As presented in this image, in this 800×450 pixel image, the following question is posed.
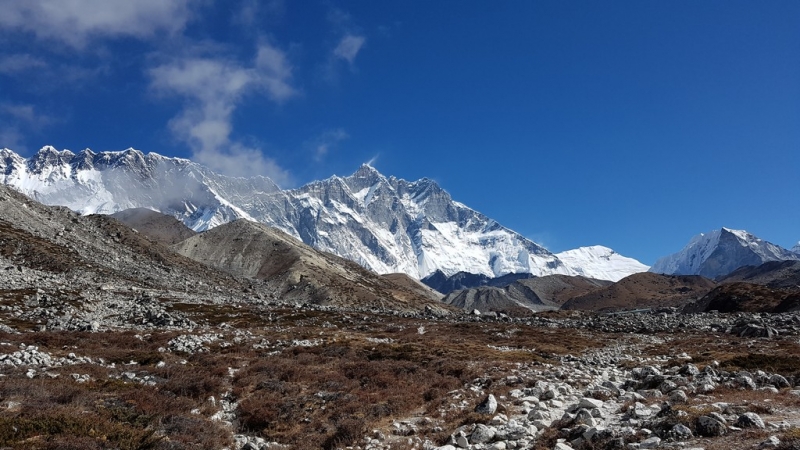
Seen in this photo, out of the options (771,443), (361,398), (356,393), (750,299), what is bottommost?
(771,443)

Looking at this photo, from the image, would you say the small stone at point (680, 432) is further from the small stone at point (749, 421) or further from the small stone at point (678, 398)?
the small stone at point (678, 398)

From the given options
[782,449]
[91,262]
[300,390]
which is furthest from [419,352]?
[91,262]

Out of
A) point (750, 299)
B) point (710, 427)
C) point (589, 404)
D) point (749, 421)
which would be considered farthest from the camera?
point (750, 299)

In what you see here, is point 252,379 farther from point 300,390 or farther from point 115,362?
point 115,362

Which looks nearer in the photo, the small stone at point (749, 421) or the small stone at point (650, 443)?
the small stone at point (650, 443)

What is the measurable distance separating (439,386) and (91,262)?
98337mm

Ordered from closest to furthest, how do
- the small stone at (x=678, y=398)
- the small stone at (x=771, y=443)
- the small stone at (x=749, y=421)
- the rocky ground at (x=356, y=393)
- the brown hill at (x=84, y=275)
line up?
the small stone at (x=771, y=443)
the small stone at (x=749, y=421)
the rocky ground at (x=356, y=393)
the small stone at (x=678, y=398)
the brown hill at (x=84, y=275)

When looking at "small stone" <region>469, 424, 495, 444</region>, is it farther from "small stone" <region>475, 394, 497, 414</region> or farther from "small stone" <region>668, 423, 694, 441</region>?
"small stone" <region>668, 423, 694, 441</region>

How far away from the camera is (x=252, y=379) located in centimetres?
2481

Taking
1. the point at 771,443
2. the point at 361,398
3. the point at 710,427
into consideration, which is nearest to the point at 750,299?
the point at 361,398

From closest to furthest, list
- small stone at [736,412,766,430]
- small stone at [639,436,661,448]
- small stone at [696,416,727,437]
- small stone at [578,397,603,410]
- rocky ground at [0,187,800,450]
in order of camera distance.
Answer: small stone at [639,436,661,448]
small stone at [696,416,727,437]
small stone at [736,412,766,430]
rocky ground at [0,187,800,450]
small stone at [578,397,603,410]

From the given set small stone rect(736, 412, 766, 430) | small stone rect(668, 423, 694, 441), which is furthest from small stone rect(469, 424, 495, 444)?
small stone rect(736, 412, 766, 430)

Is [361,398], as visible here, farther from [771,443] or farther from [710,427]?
[771,443]

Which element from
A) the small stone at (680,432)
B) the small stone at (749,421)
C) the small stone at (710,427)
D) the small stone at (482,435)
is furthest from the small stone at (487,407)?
the small stone at (749,421)
